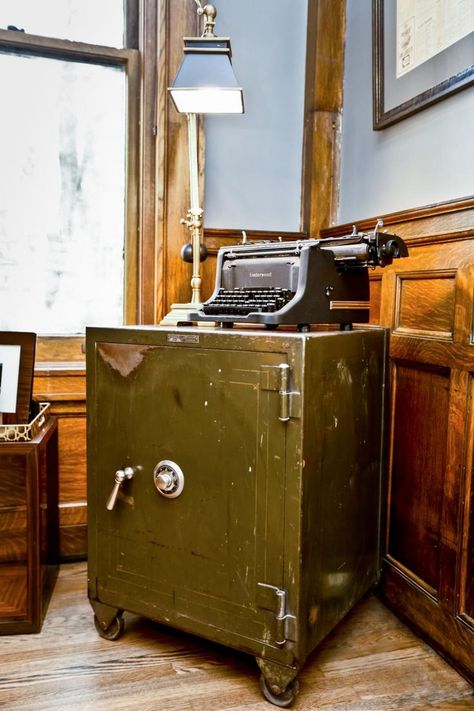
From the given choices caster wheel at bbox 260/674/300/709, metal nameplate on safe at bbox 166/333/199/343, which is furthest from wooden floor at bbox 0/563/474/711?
metal nameplate on safe at bbox 166/333/199/343

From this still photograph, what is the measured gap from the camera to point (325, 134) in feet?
7.54

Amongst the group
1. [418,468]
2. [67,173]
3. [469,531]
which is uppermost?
[67,173]

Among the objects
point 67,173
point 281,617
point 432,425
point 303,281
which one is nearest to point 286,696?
point 281,617

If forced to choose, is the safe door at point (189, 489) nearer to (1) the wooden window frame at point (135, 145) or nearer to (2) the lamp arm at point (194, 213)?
(2) the lamp arm at point (194, 213)

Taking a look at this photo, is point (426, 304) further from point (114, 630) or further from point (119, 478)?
point (114, 630)

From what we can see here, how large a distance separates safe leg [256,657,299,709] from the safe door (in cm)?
4

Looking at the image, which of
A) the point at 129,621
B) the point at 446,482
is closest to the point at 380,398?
the point at 446,482

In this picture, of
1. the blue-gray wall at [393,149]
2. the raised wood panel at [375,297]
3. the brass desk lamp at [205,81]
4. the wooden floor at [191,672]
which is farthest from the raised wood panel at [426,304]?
the wooden floor at [191,672]

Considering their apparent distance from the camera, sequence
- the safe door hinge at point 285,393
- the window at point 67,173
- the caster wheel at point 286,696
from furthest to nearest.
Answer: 1. the window at point 67,173
2. the caster wheel at point 286,696
3. the safe door hinge at point 285,393

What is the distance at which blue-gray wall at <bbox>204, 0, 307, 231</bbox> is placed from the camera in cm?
226

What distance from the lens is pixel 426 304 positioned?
1.73 meters

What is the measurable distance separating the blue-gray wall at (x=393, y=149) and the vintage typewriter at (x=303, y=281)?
33cm

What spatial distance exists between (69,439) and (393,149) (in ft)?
5.12

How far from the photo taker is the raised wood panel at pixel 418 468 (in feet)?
5.54
